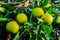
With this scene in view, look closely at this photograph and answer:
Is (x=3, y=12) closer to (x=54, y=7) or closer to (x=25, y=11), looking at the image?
(x=25, y=11)

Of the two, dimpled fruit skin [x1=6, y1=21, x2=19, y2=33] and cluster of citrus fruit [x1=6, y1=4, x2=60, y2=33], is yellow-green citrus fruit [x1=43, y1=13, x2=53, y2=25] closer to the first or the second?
cluster of citrus fruit [x1=6, y1=4, x2=60, y2=33]

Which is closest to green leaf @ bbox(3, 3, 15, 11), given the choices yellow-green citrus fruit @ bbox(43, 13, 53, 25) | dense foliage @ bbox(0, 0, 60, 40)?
dense foliage @ bbox(0, 0, 60, 40)

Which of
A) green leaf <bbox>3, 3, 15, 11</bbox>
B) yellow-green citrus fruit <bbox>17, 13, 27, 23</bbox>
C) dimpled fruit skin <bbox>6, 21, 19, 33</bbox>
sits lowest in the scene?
dimpled fruit skin <bbox>6, 21, 19, 33</bbox>

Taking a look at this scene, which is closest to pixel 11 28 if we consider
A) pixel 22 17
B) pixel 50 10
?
pixel 22 17

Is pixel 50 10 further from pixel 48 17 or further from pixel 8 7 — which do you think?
pixel 8 7

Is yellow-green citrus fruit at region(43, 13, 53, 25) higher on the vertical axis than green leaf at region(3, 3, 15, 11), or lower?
lower

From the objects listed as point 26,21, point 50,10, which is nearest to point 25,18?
point 26,21

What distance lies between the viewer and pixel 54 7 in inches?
35.9

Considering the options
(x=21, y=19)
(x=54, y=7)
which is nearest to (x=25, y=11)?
(x=21, y=19)

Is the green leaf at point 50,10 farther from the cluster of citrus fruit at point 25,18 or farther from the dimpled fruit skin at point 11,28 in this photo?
the dimpled fruit skin at point 11,28

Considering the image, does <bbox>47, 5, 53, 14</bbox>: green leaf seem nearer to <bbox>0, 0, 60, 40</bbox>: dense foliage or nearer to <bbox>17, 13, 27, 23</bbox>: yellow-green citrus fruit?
<bbox>0, 0, 60, 40</bbox>: dense foliage

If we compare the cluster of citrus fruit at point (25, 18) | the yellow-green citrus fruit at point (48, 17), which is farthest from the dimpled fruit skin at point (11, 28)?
the yellow-green citrus fruit at point (48, 17)

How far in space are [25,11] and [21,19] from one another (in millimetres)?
35

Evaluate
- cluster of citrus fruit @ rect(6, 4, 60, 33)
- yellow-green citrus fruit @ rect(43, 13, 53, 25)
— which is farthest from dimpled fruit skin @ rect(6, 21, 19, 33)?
yellow-green citrus fruit @ rect(43, 13, 53, 25)
